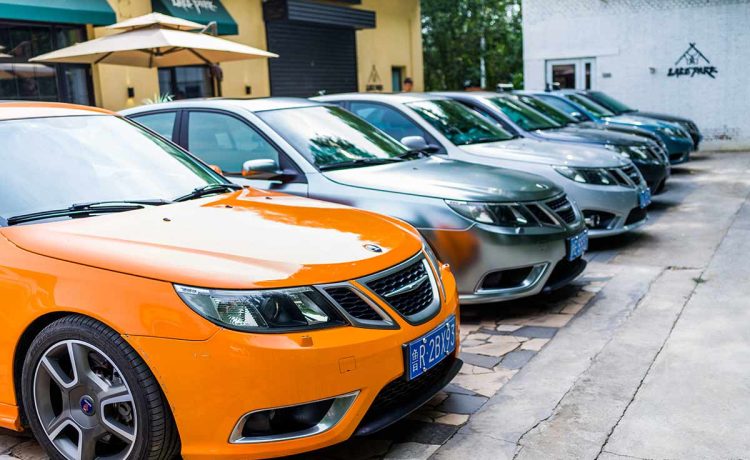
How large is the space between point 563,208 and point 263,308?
131 inches

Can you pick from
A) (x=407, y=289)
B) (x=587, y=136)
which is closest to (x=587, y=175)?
(x=587, y=136)

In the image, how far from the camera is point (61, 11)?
456 inches

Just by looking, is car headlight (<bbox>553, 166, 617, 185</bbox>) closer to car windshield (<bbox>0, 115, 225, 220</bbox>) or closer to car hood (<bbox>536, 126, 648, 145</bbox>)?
car hood (<bbox>536, 126, 648, 145</bbox>)

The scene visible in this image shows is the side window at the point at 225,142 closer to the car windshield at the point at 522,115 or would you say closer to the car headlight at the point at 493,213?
the car headlight at the point at 493,213

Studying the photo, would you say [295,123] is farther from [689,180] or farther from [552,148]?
[689,180]

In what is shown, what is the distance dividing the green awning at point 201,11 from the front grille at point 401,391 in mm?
11800

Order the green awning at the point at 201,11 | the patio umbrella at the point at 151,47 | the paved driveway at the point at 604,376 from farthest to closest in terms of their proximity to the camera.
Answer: the green awning at the point at 201,11 → the patio umbrella at the point at 151,47 → the paved driveway at the point at 604,376

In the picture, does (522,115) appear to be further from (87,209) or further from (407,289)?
(87,209)

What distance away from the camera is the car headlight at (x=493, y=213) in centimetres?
507

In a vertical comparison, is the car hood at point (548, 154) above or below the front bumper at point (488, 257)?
above

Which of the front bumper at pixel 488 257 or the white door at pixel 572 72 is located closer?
the front bumper at pixel 488 257

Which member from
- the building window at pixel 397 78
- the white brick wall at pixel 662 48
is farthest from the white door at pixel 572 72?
the building window at pixel 397 78

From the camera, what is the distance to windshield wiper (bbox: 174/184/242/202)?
152 inches

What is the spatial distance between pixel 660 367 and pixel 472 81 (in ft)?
94.1
